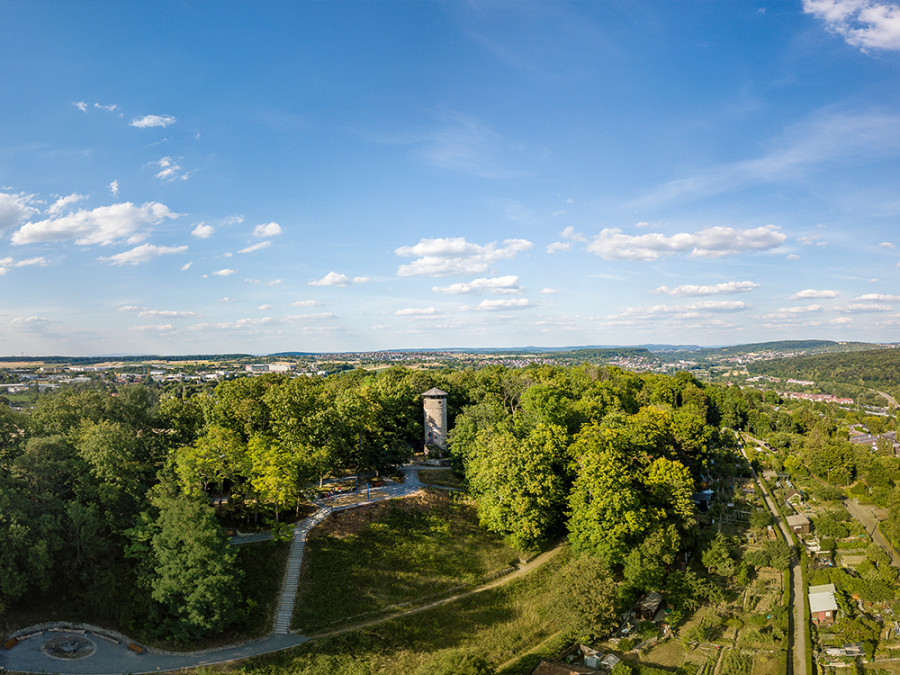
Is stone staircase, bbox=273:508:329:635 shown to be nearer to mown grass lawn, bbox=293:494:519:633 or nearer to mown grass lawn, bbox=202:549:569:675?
mown grass lawn, bbox=293:494:519:633

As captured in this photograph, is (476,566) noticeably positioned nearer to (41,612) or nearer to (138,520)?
(138,520)

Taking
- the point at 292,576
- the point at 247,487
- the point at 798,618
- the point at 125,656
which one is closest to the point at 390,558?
the point at 292,576

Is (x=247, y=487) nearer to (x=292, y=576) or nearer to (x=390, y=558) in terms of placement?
(x=292, y=576)

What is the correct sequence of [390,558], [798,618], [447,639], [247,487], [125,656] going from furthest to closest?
[798,618] < [390,558] < [247,487] < [447,639] < [125,656]

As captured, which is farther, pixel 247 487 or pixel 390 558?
pixel 390 558

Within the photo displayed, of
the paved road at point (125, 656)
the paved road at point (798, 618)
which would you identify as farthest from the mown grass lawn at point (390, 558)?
the paved road at point (798, 618)

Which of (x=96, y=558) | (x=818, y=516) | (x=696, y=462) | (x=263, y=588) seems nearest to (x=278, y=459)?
(x=263, y=588)

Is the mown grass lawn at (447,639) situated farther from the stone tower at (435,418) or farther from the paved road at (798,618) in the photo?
the stone tower at (435,418)
